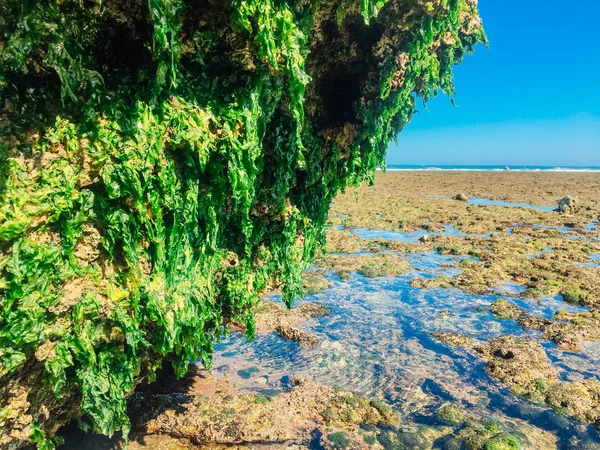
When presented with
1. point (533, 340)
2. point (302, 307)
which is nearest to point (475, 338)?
point (533, 340)

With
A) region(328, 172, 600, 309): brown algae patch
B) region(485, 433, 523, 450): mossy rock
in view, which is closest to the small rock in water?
region(328, 172, 600, 309): brown algae patch

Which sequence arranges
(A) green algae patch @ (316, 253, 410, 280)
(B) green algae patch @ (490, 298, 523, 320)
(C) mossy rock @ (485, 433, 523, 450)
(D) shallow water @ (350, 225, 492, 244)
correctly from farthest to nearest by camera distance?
(D) shallow water @ (350, 225, 492, 244)
(A) green algae patch @ (316, 253, 410, 280)
(B) green algae patch @ (490, 298, 523, 320)
(C) mossy rock @ (485, 433, 523, 450)

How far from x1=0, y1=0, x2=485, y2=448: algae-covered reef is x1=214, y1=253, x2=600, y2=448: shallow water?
243cm

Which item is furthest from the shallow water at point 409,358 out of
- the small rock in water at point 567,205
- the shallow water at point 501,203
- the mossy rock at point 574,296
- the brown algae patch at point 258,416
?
the shallow water at point 501,203

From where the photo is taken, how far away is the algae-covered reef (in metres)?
2.78

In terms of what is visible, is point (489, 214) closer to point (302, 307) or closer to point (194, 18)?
point (302, 307)

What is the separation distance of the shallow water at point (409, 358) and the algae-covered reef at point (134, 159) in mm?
2432

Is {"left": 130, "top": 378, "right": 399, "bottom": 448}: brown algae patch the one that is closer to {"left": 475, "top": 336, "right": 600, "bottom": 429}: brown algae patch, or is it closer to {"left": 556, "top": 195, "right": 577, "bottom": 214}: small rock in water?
{"left": 475, "top": 336, "right": 600, "bottom": 429}: brown algae patch

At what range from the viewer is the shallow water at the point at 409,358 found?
5.58 m

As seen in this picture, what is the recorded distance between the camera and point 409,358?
22.3 feet

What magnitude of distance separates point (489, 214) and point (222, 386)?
18341 millimetres

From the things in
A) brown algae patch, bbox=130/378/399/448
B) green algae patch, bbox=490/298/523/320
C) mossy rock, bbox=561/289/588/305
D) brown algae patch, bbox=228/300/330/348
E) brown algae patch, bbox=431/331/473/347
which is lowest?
brown algae patch, bbox=130/378/399/448

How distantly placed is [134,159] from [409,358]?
5.42 m

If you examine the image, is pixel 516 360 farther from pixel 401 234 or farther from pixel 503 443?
pixel 401 234
